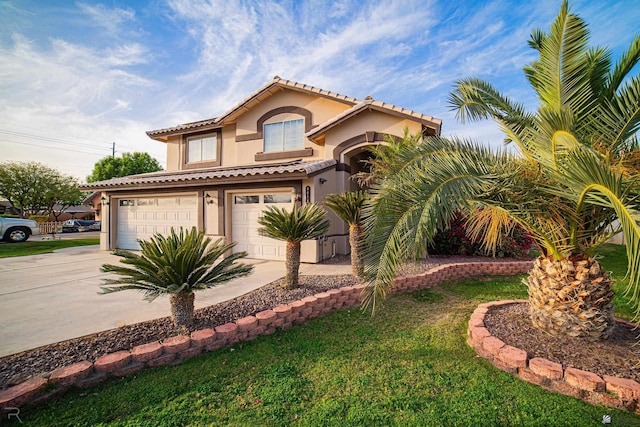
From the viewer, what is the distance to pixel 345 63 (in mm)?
10539

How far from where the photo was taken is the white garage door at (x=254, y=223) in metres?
10.1

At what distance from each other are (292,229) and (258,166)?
6991mm

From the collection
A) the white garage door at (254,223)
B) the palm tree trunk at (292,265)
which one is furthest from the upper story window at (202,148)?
the palm tree trunk at (292,265)

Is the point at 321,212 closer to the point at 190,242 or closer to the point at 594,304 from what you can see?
the point at 190,242

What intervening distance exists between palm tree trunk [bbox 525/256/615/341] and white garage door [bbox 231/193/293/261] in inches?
296

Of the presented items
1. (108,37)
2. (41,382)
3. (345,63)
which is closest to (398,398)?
(41,382)

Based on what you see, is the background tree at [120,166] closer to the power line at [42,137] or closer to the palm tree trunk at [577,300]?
the power line at [42,137]

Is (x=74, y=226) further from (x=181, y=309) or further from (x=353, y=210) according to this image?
(x=353, y=210)

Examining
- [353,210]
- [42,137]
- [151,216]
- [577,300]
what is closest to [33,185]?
[42,137]

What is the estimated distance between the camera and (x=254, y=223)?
34.6ft

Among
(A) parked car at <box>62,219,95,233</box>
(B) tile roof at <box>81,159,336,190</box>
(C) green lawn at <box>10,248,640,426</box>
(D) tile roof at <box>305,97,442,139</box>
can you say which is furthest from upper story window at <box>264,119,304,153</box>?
(A) parked car at <box>62,219,95,233</box>

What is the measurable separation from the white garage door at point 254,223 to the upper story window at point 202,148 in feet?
15.0

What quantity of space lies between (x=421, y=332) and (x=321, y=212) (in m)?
3.25

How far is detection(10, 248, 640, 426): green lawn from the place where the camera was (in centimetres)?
256
